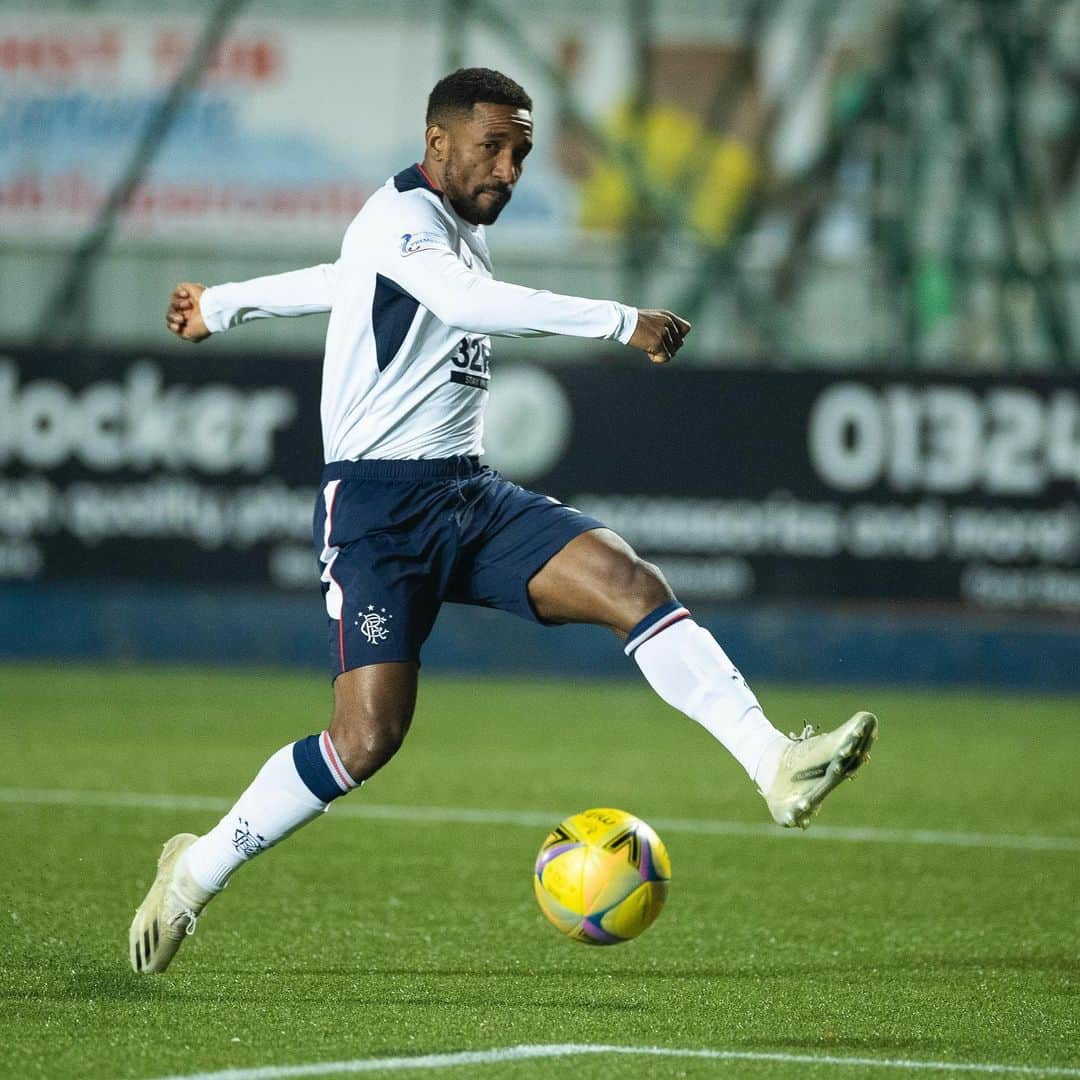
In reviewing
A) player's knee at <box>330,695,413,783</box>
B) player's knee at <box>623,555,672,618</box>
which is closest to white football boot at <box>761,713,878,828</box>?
player's knee at <box>623,555,672,618</box>

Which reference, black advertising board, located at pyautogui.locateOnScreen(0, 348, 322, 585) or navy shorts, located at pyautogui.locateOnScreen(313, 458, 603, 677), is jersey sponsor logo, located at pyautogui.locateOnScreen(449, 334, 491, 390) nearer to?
navy shorts, located at pyautogui.locateOnScreen(313, 458, 603, 677)

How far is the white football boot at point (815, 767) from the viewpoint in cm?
519

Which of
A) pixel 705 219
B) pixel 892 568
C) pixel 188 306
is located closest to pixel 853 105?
pixel 705 219

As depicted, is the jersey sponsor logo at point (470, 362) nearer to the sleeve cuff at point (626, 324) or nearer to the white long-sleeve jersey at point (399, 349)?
the white long-sleeve jersey at point (399, 349)

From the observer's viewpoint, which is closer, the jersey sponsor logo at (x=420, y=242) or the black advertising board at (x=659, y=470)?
the jersey sponsor logo at (x=420, y=242)

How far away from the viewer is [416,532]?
19.3 ft

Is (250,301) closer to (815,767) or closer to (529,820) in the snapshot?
(815,767)

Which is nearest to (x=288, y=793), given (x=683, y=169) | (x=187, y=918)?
(x=187, y=918)

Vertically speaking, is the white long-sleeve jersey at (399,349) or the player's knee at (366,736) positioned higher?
the white long-sleeve jersey at (399,349)

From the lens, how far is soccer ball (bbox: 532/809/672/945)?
5613 millimetres

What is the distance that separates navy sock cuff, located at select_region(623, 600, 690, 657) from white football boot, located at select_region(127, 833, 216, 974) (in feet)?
4.56

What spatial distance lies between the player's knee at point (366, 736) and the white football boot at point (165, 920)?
0.58m

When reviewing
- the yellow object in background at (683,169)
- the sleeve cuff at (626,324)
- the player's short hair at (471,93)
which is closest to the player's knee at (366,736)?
the sleeve cuff at (626,324)

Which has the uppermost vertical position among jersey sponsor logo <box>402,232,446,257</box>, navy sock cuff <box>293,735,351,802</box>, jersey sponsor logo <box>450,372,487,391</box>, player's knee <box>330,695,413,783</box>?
jersey sponsor logo <box>402,232,446,257</box>
